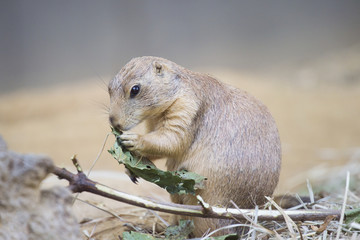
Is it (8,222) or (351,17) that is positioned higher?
(351,17)

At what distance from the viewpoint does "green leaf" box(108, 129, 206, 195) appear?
3.13 m

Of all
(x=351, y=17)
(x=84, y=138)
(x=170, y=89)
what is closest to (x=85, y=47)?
(x=84, y=138)

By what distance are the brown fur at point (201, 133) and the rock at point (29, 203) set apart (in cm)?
110

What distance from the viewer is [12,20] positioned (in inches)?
529

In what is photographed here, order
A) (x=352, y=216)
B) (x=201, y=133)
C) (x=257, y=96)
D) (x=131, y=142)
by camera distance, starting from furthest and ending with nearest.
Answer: (x=257, y=96) → (x=201, y=133) → (x=352, y=216) → (x=131, y=142)

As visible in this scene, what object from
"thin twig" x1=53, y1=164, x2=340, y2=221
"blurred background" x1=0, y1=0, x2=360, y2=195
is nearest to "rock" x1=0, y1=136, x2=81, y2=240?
"thin twig" x1=53, y1=164, x2=340, y2=221

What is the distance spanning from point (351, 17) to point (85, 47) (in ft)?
28.8

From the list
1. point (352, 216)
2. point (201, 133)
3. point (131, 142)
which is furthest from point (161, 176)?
point (352, 216)

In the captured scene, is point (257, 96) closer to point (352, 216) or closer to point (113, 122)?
point (352, 216)

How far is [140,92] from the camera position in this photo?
342 centimetres

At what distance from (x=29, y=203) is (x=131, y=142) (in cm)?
115

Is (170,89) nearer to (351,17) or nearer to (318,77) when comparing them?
(318,77)

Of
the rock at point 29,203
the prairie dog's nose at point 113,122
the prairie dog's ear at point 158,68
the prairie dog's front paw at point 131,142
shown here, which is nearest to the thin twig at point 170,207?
the rock at point 29,203

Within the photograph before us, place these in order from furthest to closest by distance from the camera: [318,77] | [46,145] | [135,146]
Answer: [318,77] < [46,145] < [135,146]
